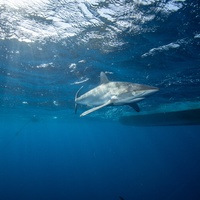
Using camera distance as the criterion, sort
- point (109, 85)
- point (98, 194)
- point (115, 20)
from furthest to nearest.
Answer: point (98, 194)
point (115, 20)
point (109, 85)

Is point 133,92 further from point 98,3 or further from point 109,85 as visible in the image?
point 98,3

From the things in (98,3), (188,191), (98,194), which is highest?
(98,3)

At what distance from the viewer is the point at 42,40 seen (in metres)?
10.8

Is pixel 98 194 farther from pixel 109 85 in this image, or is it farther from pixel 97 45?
pixel 109 85

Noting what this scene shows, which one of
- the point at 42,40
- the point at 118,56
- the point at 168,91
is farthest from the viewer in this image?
the point at 168,91

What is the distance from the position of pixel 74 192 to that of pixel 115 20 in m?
43.8

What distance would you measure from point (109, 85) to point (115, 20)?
14.9 feet

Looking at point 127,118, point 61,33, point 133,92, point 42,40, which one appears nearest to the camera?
point 133,92

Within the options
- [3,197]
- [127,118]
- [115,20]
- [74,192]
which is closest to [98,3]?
[115,20]

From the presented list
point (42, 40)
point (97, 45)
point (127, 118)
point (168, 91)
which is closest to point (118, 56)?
point (97, 45)

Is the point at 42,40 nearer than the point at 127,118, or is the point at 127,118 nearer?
the point at 42,40

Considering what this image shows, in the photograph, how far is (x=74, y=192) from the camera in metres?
43.7

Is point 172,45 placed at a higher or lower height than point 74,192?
higher

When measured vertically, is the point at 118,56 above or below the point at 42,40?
below
